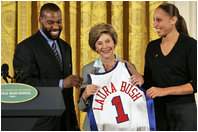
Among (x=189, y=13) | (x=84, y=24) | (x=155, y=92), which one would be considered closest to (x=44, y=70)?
(x=84, y=24)

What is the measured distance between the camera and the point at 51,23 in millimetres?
1162

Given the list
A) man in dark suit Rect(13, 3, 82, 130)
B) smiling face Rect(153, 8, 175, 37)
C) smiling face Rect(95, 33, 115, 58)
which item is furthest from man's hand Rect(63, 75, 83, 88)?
smiling face Rect(153, 8, 175, 37)

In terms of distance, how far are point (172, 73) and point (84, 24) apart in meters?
0.48

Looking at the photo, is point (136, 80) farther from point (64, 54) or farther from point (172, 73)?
point (64, 54)

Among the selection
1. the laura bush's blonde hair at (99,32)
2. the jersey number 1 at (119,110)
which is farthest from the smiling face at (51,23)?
the jersey number 1 at (119,110)

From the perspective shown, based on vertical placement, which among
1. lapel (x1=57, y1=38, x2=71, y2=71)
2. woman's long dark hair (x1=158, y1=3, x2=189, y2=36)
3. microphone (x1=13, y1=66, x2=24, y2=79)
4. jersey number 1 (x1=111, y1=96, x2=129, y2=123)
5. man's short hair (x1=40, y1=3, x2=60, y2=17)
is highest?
man's short hair (x1=40, y1=3, x2=60, y2=17)

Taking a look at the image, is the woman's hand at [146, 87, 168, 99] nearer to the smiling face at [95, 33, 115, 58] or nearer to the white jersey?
the white jersey

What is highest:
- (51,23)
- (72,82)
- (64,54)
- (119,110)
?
(51,23)

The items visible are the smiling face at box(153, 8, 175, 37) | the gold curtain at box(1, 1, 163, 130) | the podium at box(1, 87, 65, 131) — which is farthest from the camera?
the gold curtain at box(1, 1, 163, 130)

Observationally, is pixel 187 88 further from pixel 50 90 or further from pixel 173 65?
pixel 50 90

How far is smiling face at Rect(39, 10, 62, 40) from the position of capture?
1161 millimetres

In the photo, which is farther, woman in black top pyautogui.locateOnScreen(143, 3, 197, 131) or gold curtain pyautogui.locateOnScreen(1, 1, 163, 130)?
gold curtain pyautogui.locateOnScreen(1, 1, 163, 130)

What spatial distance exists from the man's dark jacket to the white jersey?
115mm

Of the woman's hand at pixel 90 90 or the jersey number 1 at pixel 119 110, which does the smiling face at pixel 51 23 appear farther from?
the jersey number 1 at pixel 119 110
